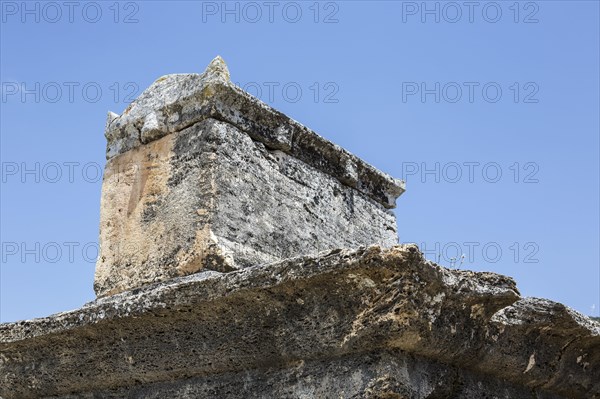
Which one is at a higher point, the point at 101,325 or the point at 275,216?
the point at 275,216

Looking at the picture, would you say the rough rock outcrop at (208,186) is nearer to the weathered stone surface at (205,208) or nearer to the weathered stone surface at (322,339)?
the weathered stone surface at (205,208)

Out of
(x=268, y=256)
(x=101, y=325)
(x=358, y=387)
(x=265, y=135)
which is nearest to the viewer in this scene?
(x=358, y=387)

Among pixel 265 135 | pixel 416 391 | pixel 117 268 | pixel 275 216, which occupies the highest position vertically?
pixel 265 135

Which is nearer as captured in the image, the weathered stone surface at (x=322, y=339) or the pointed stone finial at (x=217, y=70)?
the weathered stone surface at (x=322, y=339)

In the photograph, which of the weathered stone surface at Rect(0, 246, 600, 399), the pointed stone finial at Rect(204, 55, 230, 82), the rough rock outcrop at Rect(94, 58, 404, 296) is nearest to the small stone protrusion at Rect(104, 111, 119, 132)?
the rough rock outcrop at Rect(94, 58, 404, 296)

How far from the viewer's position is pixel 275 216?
13.1 ft

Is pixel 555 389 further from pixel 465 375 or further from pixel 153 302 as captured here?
pixel 153 302

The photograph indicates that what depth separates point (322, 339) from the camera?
2.72 m

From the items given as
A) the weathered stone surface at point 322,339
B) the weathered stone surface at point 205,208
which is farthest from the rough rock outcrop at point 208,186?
the weathered stone surface at point 322,339

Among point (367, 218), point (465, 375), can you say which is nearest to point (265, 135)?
point (367, 218)

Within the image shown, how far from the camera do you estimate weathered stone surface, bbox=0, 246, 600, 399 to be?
2.61 metres

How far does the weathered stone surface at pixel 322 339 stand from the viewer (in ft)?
8.57

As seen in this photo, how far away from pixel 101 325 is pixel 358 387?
3.71 ft

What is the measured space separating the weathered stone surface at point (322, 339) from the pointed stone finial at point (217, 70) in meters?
1.02
